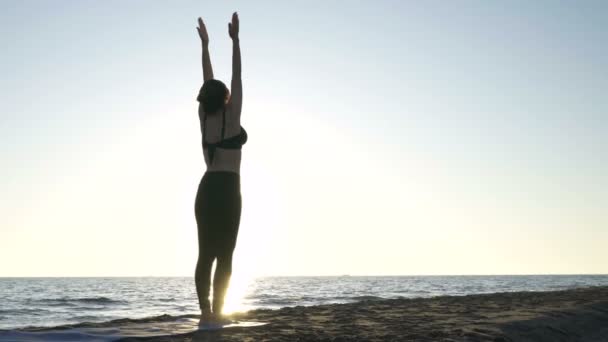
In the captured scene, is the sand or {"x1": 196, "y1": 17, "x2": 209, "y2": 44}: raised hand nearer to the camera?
the sand

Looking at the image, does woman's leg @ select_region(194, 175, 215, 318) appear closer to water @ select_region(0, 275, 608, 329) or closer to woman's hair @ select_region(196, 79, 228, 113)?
woman's hair @ select_region(196, 79, 228, 113)

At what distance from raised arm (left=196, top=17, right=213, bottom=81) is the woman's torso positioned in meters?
0.73

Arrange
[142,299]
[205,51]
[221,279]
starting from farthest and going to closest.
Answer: [142,299], [205,51], [221,279]

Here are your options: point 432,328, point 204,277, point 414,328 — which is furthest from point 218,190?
point 432,328

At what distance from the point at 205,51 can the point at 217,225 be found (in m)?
1.93

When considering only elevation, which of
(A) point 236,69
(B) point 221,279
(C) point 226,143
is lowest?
(B) point 221,279

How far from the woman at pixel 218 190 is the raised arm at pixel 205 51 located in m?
0.55

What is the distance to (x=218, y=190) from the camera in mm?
4992

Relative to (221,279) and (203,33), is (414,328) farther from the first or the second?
(203,33)

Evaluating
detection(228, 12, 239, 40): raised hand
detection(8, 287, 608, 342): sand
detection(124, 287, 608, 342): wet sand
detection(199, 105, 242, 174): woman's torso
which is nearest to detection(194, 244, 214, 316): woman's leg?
detection(8, 287, 608, 342): sand

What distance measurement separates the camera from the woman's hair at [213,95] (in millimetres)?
5117

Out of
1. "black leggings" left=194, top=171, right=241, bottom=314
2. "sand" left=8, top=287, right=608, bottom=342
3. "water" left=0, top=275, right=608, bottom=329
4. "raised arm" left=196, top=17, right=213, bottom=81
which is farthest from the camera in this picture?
"water" left=0, top=275, right=608, bottom=329

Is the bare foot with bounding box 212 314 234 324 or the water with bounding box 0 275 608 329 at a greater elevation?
the bare foot with bounding box 212 314 234 324

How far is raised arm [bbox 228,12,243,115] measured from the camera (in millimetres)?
5171
